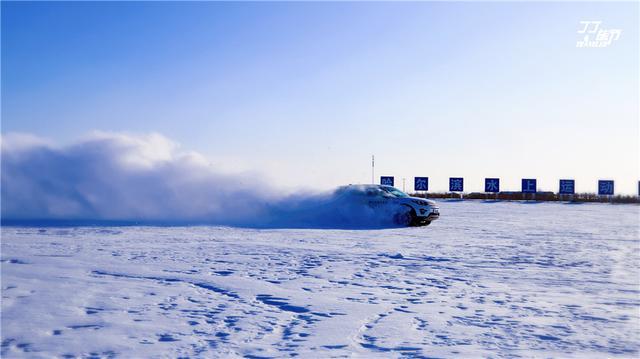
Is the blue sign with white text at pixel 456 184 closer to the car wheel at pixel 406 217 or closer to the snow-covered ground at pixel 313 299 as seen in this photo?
the car wheel at pixel 406 217

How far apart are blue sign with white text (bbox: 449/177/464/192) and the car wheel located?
1413 inches

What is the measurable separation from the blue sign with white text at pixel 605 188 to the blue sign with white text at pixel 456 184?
504 inches

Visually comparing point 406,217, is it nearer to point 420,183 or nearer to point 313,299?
point 313,299

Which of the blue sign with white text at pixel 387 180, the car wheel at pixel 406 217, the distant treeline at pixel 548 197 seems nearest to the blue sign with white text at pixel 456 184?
the distant treeline at pixel 548 197

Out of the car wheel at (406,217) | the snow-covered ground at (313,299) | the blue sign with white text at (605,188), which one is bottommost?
the snow-covered ground at (313,299)

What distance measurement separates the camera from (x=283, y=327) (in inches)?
219

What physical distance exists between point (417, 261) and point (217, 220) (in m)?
10.9

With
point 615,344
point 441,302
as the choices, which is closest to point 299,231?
point 441,302

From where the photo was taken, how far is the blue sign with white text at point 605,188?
49625 millimetres

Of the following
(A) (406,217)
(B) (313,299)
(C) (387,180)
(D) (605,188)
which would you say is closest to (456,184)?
(C) (387,180)

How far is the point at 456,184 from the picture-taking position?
53.7 meters

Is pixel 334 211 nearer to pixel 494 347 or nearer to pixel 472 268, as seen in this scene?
pixel 472 268

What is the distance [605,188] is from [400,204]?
39574mm

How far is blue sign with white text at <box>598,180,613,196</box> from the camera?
163ft
